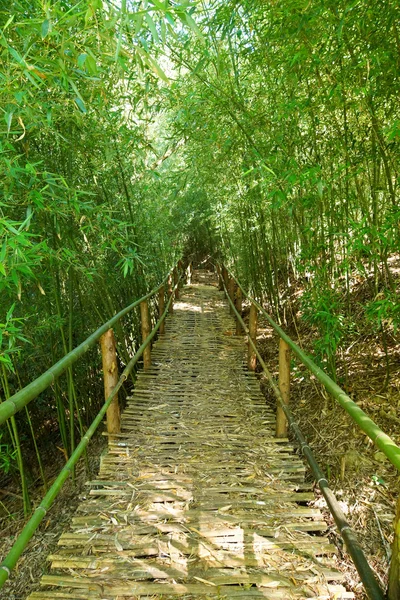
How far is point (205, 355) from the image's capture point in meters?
4.67

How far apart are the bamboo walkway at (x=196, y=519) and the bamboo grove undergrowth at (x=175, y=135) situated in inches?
31.7

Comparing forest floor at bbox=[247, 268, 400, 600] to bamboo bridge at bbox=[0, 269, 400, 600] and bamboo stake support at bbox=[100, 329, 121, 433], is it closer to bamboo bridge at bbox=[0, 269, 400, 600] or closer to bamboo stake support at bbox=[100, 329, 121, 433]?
bamboo bridge at bbox=[0, 269, 400, 600]

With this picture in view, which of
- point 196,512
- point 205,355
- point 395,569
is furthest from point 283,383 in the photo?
point 205,355

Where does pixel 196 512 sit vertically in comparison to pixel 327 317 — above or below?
below

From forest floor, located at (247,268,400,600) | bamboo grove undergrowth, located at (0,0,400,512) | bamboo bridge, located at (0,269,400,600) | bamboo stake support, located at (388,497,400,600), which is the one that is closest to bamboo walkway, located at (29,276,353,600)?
bamboo bridge, located at (0,269,400,600)

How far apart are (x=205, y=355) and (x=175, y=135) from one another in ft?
7.86

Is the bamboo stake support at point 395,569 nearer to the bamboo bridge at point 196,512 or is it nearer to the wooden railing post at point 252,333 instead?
the bamboo bridge at point 196,512

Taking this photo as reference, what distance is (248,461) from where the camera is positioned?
2260mm

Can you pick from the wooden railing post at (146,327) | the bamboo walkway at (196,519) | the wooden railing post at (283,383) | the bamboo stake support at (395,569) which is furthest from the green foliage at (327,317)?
the wooden railing post at (146,327)

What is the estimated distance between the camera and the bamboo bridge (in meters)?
1.36

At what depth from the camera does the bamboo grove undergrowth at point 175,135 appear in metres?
1.62

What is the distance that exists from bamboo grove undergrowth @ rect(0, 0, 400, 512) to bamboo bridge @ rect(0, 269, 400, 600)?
753 millimetres

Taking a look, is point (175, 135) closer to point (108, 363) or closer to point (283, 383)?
point (108, 363)

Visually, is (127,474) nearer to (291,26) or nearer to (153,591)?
(153,591)
